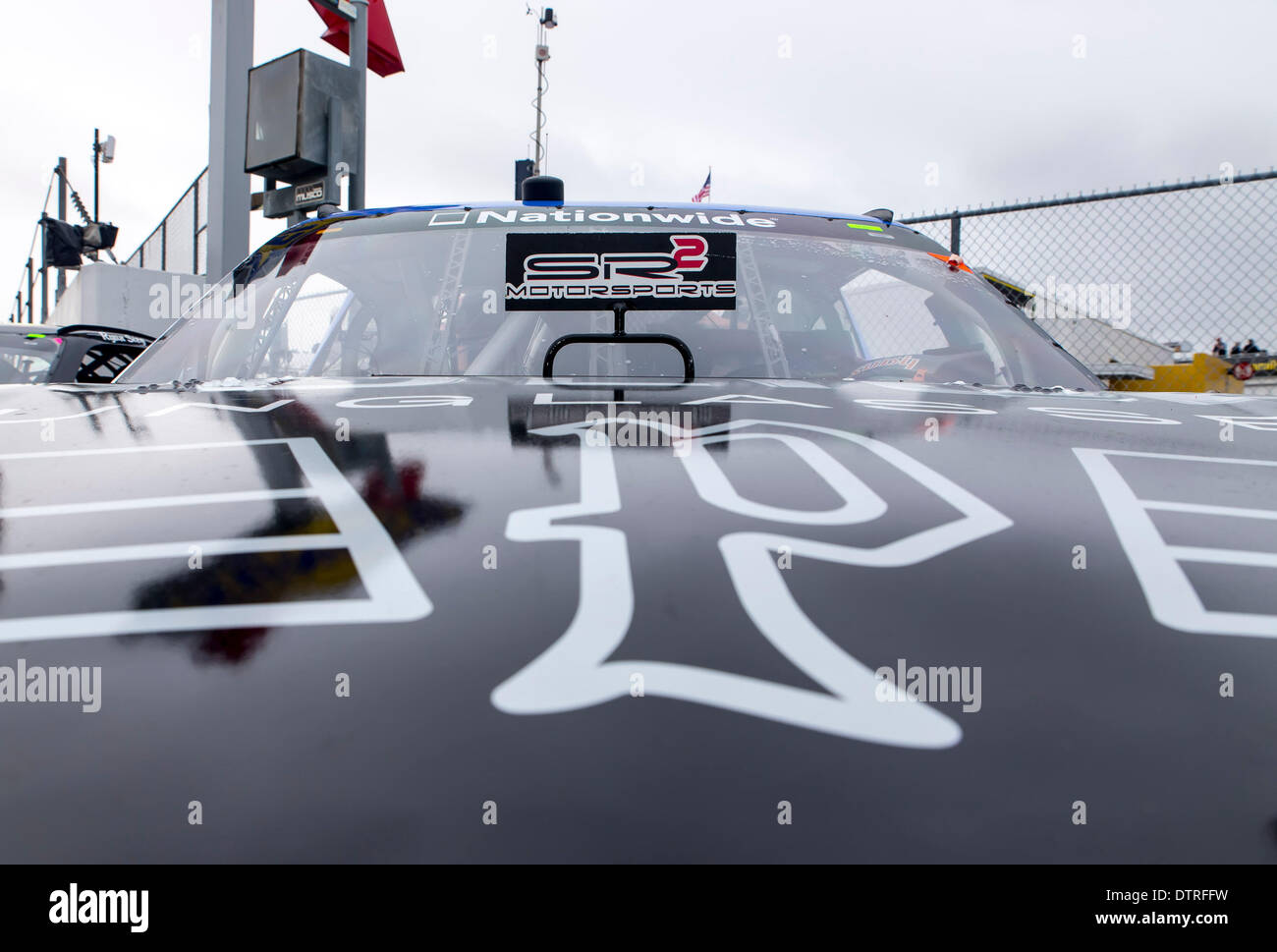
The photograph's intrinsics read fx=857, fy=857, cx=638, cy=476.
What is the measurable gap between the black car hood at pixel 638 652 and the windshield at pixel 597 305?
31.9 inches

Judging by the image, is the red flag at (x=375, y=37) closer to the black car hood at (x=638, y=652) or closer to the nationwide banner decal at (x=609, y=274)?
the nationwide banner decal at (x=609, y=274)

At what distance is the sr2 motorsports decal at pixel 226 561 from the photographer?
708mm

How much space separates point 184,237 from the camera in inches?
442

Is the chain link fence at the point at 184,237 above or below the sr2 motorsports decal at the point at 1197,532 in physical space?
above

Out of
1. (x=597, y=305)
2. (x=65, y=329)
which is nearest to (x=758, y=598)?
(x=597, y=305)

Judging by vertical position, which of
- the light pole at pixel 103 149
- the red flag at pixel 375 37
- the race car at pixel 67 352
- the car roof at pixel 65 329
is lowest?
the race car at pixel 67 352

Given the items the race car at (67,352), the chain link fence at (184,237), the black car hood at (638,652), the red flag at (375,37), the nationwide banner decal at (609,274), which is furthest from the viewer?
the chain link fence at (184,237)

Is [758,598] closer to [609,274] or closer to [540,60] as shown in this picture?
[609,274]

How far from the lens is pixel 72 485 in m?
0.96

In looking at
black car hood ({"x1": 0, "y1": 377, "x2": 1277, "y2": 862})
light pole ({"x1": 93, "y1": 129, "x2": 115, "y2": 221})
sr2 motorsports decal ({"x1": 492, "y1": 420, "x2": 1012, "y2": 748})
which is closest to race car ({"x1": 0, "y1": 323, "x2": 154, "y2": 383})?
black car hood ({"x1": 0, "y1": 377, "x2": 1277, "y2": 862})

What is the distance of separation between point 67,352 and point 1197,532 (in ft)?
17.8

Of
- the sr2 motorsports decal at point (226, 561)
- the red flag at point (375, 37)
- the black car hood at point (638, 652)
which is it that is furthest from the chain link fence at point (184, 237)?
the black car hood at point (638, 652)
